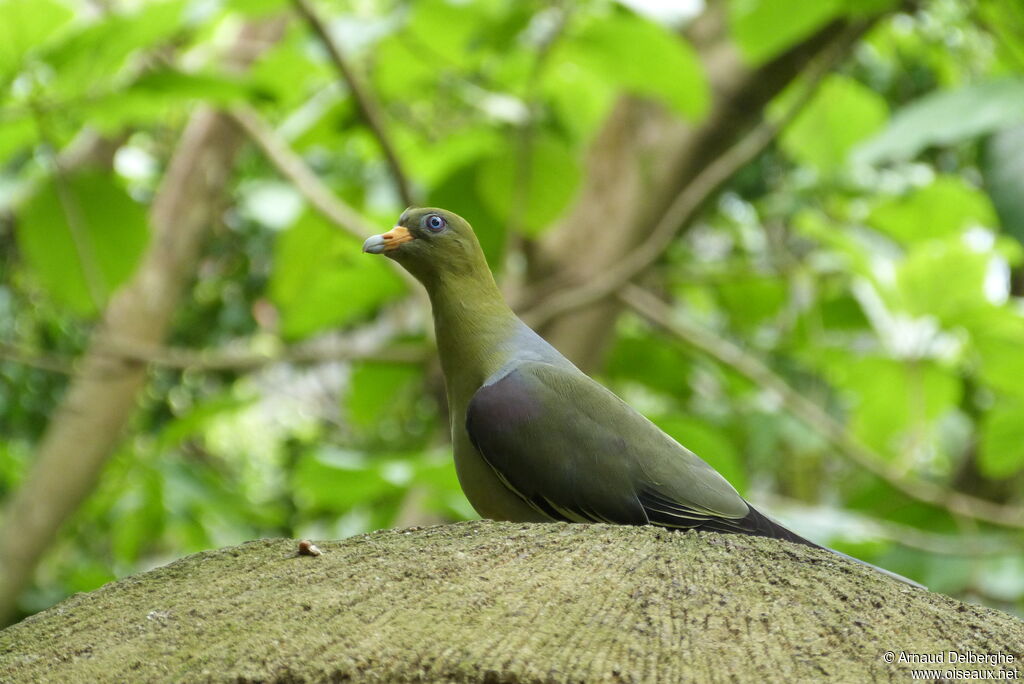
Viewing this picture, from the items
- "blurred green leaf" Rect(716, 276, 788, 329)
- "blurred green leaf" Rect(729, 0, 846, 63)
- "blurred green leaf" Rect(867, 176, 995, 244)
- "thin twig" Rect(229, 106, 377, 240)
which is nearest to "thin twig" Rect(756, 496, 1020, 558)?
"blurred green leaf" Rect(867, 176, 995, 244)

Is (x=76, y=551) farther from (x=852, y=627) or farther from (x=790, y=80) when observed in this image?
(x=852, y=627)

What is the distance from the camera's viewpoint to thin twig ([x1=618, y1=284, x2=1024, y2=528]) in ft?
15.7

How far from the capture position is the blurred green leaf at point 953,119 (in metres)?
3.17

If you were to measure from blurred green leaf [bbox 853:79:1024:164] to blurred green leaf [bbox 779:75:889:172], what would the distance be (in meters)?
2.11

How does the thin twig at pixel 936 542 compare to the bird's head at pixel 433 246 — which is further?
the thin twig at pixel 936 542

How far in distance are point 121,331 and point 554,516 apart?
3.72 m

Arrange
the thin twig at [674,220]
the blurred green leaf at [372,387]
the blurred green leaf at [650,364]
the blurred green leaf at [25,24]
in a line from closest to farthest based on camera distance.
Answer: the blurred green leaf at [25,24]
the thin twig at [674,220]
the blurred green leaf at [372,387]
the blurred green leaf at [650,364]

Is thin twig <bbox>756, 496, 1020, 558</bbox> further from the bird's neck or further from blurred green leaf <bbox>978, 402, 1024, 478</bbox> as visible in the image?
the bird's neck

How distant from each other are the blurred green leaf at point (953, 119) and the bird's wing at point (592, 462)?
1271 mm

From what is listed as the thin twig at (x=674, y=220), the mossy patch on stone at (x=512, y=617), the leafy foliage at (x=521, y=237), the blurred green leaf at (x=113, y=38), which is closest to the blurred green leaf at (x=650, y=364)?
the leafy foliage at (x=521, y=237)

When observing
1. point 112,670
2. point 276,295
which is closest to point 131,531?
point 276,295

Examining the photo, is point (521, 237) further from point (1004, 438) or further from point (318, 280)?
point (1004, 438)

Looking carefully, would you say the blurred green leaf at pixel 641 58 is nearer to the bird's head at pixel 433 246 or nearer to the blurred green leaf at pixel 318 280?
the bird's head at pixel 433 246

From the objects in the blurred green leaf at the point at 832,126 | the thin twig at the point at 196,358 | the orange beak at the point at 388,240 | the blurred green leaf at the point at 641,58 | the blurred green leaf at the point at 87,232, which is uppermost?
the blurred green leaf at the point at 832,126
